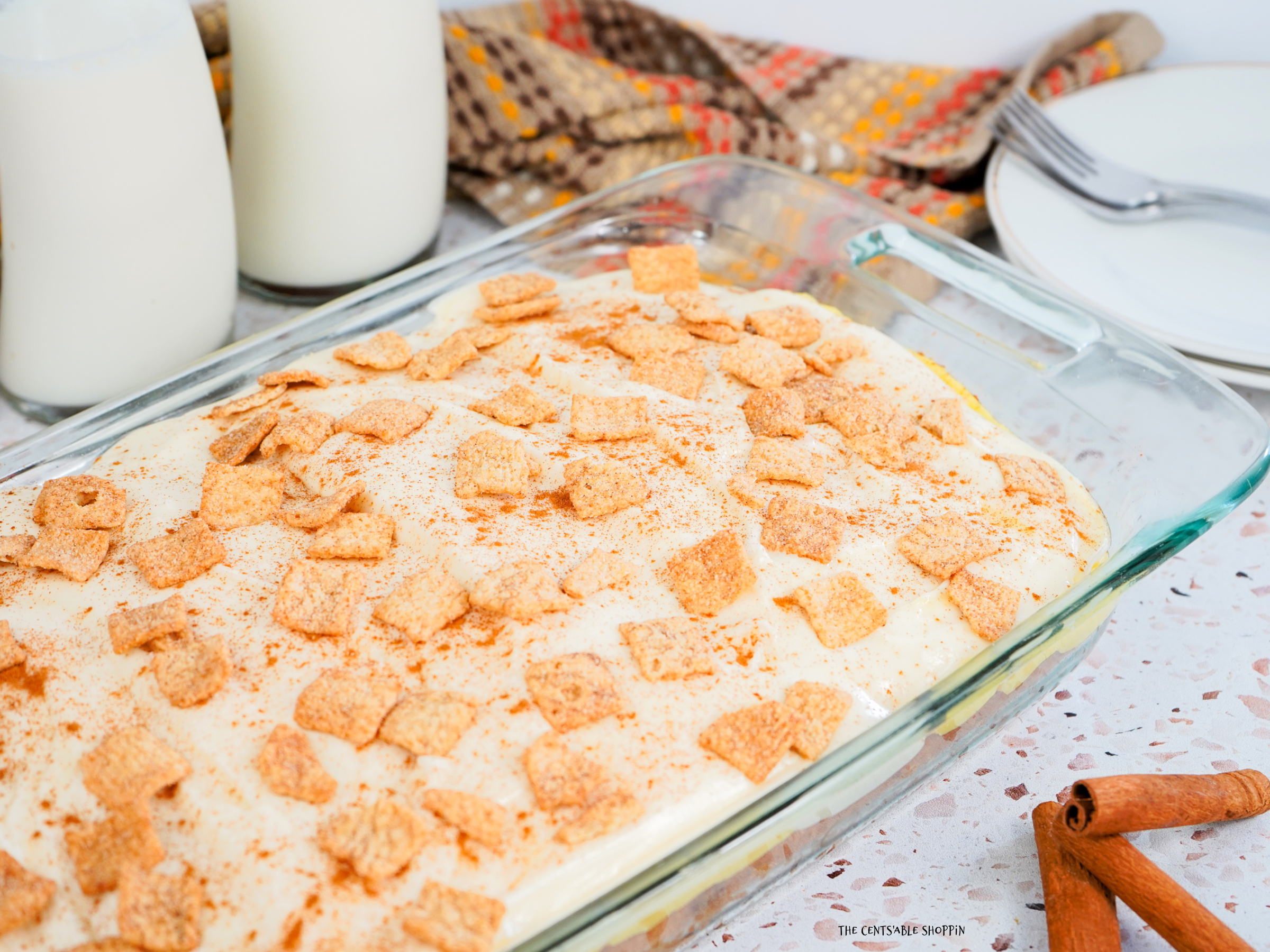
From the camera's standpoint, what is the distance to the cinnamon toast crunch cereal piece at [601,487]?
113 centimetres

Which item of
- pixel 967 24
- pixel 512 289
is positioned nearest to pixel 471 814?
pixel 512 289

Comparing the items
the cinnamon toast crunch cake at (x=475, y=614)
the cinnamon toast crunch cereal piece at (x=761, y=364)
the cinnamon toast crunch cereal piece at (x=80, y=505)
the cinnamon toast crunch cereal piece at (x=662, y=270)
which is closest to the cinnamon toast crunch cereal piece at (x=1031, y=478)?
the cinnamon toast crunch cake at (x=475, y=614)

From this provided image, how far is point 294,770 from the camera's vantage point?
90 cm

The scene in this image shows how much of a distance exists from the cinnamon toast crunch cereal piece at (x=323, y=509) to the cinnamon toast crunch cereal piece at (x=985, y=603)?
598 mm

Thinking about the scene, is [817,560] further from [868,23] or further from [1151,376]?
[868,23]

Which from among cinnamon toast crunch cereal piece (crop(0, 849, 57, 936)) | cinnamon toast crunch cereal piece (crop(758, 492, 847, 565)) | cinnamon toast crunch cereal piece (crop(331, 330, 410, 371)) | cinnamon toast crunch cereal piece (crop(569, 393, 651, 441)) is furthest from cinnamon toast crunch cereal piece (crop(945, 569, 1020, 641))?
cinnamon toast crunch cereal piece (crop(0, 849, 57, 936))

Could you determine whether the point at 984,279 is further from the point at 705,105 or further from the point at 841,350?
the point at 705,105

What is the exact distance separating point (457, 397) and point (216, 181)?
415 mm

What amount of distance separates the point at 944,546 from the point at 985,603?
0.24 ft

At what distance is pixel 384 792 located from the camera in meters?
0.91

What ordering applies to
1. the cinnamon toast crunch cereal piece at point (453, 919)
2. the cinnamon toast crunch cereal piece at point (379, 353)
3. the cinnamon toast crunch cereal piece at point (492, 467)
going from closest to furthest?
the cinnamon toast crunch cereal piece at point (453, 919), the cinnamon toast crunch cereal piece at point (492, 467), the cinnamon toast crunch cereal piece at point (379, 353)

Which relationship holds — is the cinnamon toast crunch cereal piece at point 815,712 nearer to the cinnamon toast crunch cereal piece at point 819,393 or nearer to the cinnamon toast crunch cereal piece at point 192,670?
the cinnamon toast crunch cereal piece at point 819,393

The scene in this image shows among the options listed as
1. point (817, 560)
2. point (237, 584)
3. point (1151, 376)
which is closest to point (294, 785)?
point (237, 584)

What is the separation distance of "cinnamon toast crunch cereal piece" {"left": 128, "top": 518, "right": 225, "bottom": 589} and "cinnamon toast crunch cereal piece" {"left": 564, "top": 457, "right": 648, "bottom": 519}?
1.14ft
